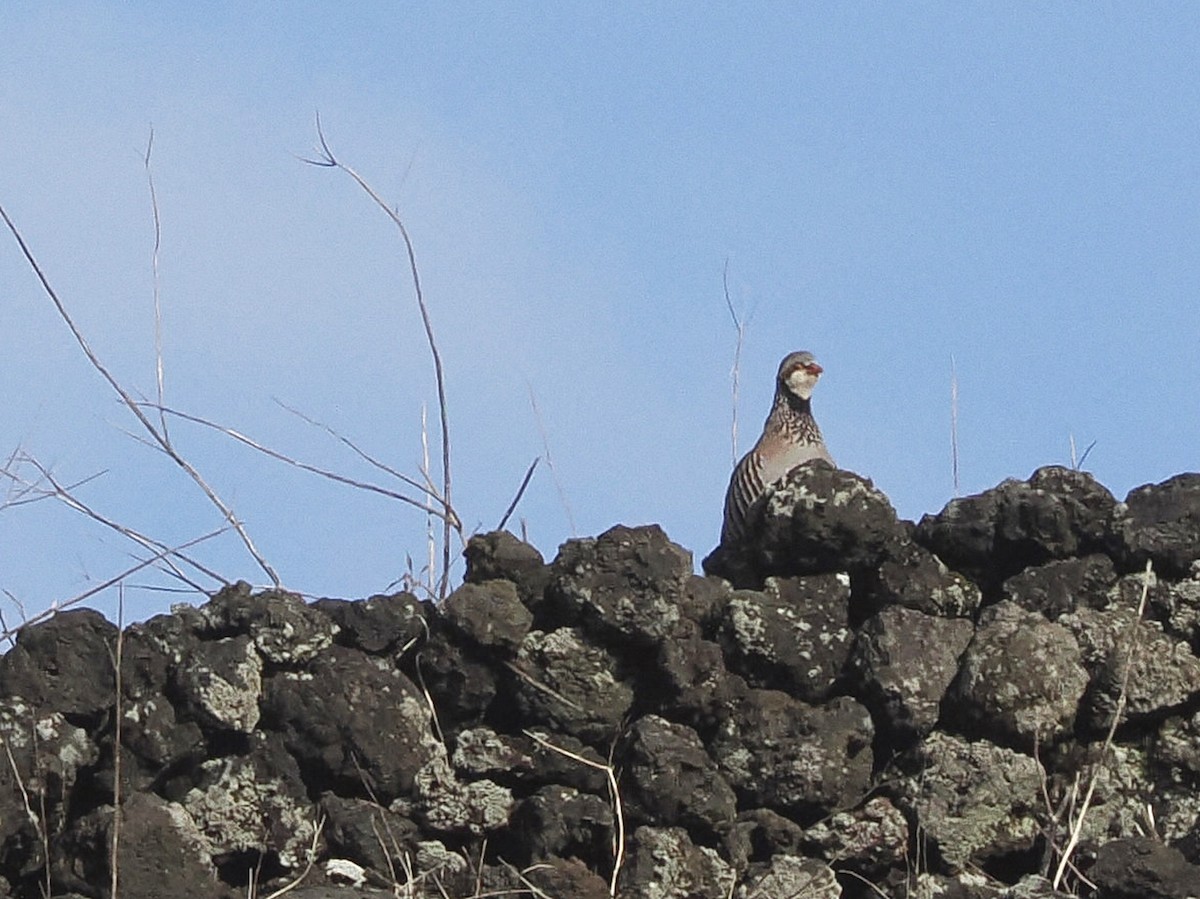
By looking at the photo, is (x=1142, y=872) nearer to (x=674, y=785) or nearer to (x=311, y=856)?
(x=674, y=785)

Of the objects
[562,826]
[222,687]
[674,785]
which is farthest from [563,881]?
[222,687]

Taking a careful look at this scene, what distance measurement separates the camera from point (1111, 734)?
13.8 feet

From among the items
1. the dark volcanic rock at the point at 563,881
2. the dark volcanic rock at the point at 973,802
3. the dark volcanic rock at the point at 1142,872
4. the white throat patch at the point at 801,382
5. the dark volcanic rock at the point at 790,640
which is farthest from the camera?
the white throat patch at the point at 801,382

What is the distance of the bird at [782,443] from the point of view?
18.9 ft

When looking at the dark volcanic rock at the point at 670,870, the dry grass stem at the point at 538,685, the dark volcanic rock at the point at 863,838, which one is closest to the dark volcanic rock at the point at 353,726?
the dry grass stem at the point at 538,685

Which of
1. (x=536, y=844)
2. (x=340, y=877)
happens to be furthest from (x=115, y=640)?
(x=536, y=844)

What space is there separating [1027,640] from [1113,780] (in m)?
0.33

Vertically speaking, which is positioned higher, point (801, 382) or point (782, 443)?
point (801, 382)

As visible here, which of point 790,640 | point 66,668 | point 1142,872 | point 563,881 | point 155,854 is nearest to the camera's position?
point 1142,872

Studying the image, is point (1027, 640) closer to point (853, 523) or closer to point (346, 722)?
point (853, 523)

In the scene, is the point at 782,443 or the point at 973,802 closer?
the point at 973,802

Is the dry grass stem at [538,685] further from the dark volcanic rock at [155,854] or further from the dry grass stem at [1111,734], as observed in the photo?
the dry grass stem at [1111,734]

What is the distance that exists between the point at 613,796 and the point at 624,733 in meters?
0.14

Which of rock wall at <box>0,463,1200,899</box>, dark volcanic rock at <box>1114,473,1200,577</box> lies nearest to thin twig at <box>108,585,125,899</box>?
rock wall at <box>0,463,1200,899</box>
